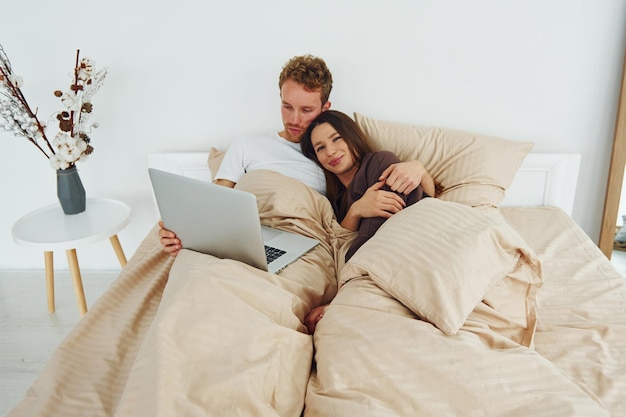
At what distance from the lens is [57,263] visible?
2295mm

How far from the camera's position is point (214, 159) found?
191 cm

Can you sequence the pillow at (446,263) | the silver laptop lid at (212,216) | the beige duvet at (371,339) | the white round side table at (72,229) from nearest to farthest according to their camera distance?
the beige duvet at (371,339)
the pillow at (446,263)
the silver laptop lid at (212,216)
the white round side table at (72,229)

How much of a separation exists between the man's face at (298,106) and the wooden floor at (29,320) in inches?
47.0

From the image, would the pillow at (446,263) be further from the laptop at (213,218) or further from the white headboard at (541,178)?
the white headboard at (541,178)

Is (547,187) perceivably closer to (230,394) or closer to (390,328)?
(390,328)

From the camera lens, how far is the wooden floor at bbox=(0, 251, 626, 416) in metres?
1.62

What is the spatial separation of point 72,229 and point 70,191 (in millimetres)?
161

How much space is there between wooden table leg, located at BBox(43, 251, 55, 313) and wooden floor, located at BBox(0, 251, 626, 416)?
44mm

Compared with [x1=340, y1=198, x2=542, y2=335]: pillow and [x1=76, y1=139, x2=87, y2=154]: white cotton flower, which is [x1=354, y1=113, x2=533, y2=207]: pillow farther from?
[x1=76, y1=139, x2=87, y2=154]: white cotton flower

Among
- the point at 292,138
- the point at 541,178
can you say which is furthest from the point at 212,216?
the point at 541,178

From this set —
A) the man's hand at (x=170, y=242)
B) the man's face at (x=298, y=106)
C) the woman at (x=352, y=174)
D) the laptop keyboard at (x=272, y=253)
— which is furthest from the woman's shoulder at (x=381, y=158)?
the man's hand at (x=170, y=242)

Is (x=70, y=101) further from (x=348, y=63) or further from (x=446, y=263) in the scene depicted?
(x=446, y=263)

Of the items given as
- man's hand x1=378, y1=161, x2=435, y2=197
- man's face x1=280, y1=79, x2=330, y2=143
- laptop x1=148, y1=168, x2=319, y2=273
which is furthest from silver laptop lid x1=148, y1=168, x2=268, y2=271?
man's face x1=280, y1=79, x2=330, y2=143

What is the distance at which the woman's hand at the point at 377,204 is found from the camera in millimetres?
1412
